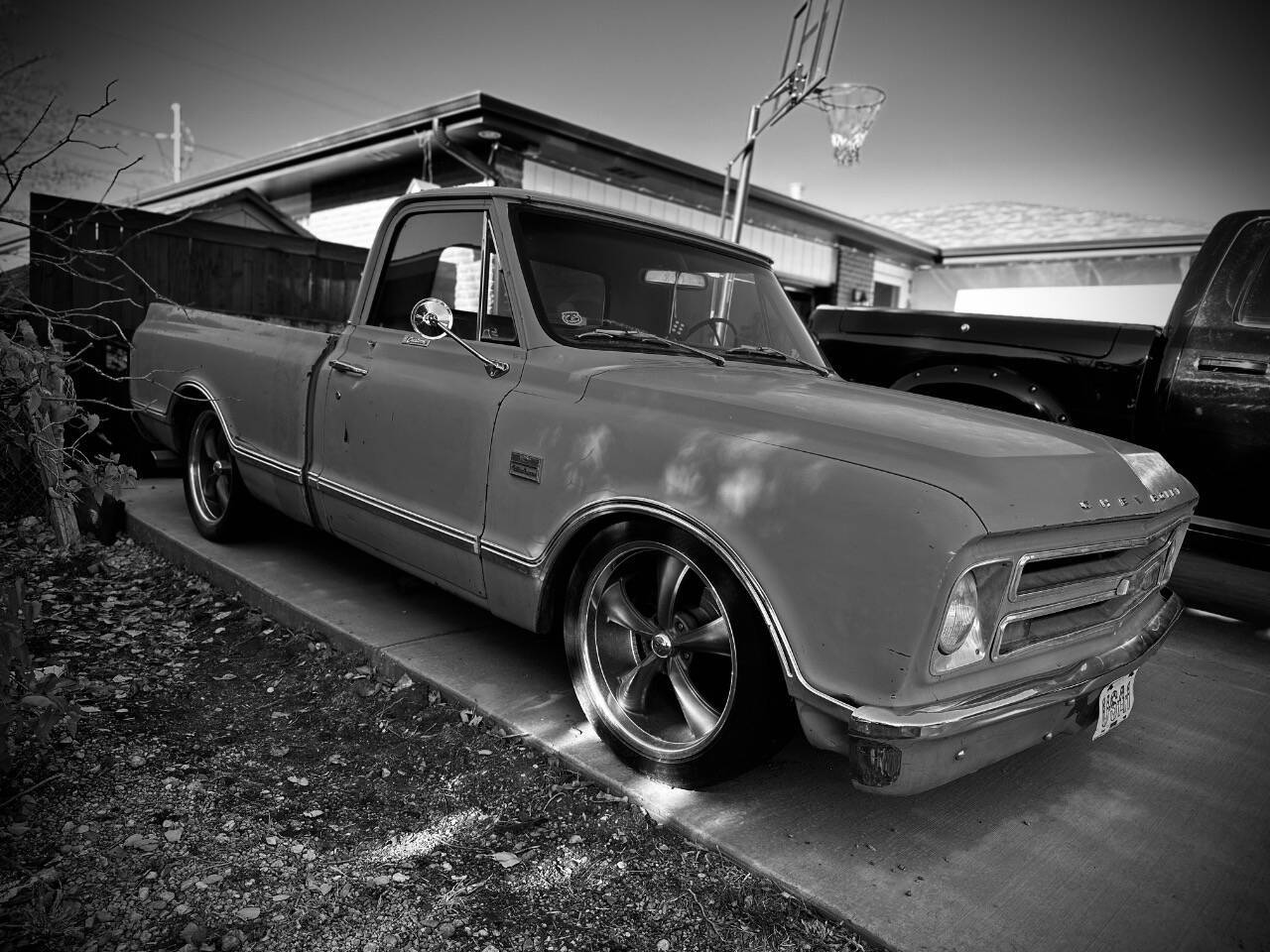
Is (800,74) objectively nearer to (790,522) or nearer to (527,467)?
(527,467)

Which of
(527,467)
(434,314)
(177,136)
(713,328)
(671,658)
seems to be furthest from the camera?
(177,136)

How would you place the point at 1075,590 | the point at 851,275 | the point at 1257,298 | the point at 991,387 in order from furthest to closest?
the point at 851,275, the point at 991,387, the point at 1257,298, the point at 1075,590

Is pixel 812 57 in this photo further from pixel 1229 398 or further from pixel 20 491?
pixel 20 491

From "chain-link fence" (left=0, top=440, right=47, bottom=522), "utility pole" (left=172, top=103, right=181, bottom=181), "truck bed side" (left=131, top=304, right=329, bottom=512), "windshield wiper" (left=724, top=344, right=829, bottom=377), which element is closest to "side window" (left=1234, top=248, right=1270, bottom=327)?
"windshield wiper" (left=724, top=344, right=829, bottom=377)

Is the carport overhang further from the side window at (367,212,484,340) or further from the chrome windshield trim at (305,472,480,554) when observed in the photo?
the chrome windshield trim at (305,472,480,554)

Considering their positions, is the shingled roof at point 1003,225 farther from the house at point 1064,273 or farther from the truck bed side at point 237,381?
the truck bed side at point 237,381

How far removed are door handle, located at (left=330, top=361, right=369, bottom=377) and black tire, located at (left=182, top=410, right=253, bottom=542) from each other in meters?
1.20

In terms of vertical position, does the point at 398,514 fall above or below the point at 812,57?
below

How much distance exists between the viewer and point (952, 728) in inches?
74.6

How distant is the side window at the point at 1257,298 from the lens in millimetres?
4234

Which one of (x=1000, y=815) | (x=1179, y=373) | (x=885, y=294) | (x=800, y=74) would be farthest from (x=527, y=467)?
(x=885, y=294)

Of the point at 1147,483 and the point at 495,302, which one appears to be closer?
the point at 1147,483

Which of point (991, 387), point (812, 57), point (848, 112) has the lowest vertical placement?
point (991, 387)

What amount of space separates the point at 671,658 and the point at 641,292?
57.6 inches
